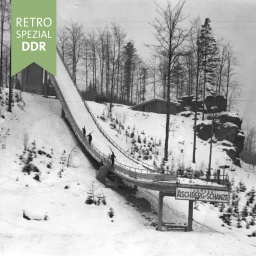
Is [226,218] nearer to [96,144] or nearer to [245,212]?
[245,212]

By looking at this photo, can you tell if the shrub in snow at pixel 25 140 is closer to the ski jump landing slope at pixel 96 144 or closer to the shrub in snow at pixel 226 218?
the ski jump landing slope at pixel 96 144

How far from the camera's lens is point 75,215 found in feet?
60.5

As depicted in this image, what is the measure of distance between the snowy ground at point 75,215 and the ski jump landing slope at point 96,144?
1.33 metres

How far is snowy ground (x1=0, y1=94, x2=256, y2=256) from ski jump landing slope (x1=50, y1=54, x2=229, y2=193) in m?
1.33

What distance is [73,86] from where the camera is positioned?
38.6m

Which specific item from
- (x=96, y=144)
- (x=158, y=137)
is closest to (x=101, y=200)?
(x=96, y=144)

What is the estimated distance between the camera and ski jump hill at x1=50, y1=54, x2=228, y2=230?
17263mm

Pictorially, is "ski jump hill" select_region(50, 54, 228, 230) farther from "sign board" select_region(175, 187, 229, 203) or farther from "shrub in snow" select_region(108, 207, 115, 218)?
"shrub in snow" select_region(108, 207, 115, 218)

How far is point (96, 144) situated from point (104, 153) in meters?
1.87

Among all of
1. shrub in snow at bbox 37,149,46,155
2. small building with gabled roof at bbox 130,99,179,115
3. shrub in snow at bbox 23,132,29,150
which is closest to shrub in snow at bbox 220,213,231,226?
shrub in snow at bbox 37,149,46,155

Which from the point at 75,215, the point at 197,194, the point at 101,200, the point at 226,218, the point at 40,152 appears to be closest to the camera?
the point at 197,194

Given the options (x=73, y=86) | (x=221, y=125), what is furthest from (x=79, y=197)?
(x=221, y=125)

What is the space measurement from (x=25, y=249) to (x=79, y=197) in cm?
739

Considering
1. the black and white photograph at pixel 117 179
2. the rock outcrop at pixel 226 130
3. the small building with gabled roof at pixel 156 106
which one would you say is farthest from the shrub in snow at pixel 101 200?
the small building with gabled roof at pixel 156 106
